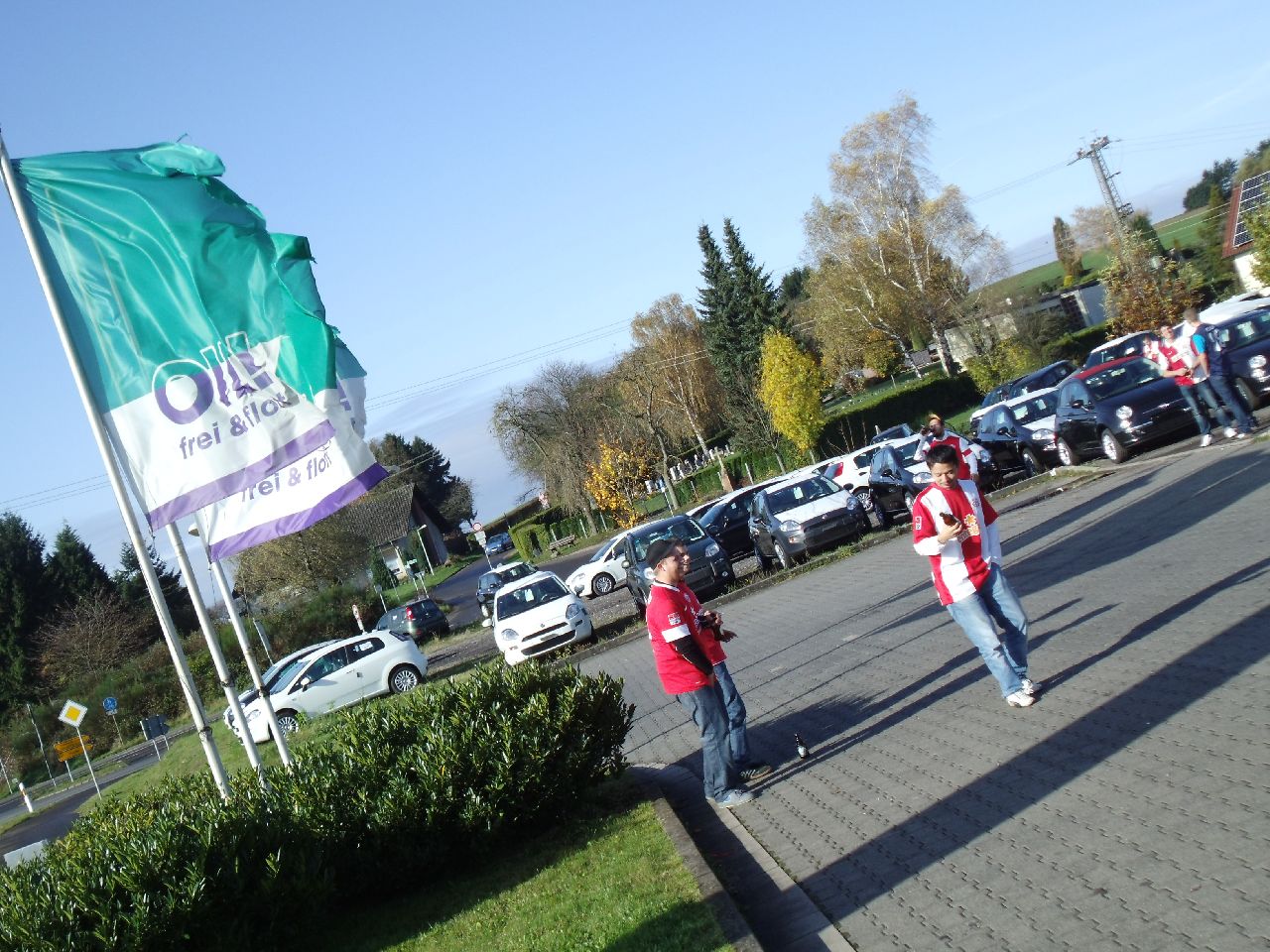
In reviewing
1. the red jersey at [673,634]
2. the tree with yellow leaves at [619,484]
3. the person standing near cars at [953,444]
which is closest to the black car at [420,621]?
the tree with yellow leaves at [619,484]

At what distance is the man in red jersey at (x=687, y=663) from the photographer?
26.7ft

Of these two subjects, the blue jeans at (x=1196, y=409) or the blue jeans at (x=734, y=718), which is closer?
the blue jeans at (x=734, y=718)

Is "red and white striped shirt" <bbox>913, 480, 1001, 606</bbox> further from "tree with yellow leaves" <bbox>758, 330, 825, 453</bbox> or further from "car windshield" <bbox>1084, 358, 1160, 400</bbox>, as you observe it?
"tree with yellow leaves" <bbox>758, 330, 825, 453</bbox>

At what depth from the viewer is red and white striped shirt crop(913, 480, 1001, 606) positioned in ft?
26.5

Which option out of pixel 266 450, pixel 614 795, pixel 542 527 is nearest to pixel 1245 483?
pixel 614 795

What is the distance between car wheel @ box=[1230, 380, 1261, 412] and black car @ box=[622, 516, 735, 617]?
970 centimetres

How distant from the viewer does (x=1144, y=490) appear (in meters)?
16.7

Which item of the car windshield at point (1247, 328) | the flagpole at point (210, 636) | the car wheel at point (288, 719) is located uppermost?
the flagpole at point (210, 636)

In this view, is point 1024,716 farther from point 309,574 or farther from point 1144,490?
point 309,574

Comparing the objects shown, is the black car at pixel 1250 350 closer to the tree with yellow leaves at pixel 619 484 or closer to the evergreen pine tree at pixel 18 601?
the tree with yellow leaves at pixel 619 484

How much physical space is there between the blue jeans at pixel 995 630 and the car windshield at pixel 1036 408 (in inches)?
698

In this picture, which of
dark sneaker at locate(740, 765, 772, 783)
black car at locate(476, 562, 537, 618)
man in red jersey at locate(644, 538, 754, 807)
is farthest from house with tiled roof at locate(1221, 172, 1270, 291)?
man in red jersey at locate(644, 538, 754, 807)

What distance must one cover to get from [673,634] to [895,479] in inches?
688

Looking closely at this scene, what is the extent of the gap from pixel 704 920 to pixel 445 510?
120 metres
